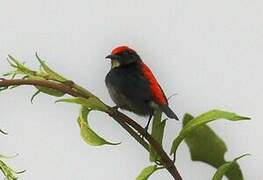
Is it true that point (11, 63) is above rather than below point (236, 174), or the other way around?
above

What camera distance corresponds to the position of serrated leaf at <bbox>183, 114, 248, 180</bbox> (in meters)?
0.48

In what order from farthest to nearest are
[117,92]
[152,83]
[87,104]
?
1. [117,92]
2. [152,83]
3. [87,104]

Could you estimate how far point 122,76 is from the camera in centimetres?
121

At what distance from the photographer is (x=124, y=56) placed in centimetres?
119

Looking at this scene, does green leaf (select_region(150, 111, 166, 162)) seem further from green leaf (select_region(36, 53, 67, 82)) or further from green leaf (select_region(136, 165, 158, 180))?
green leaf (select_region(36, 53, 67, 82))

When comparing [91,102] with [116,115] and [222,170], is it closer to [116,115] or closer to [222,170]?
[116,115]

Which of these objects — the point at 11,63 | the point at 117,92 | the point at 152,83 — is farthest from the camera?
the point at 117,92

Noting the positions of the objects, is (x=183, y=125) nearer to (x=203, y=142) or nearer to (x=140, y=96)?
(x=203, y=142)

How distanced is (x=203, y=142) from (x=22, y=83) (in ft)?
0.71

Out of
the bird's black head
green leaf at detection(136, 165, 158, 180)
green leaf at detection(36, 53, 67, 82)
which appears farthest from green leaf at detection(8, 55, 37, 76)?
the bird's black head

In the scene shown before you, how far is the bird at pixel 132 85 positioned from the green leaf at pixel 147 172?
302 mm

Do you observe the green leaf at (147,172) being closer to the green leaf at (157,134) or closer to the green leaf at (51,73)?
the green leaf at (157,134)

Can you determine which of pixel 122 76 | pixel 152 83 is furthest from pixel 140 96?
pixel 122 76

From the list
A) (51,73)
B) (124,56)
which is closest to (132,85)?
(124,56)
